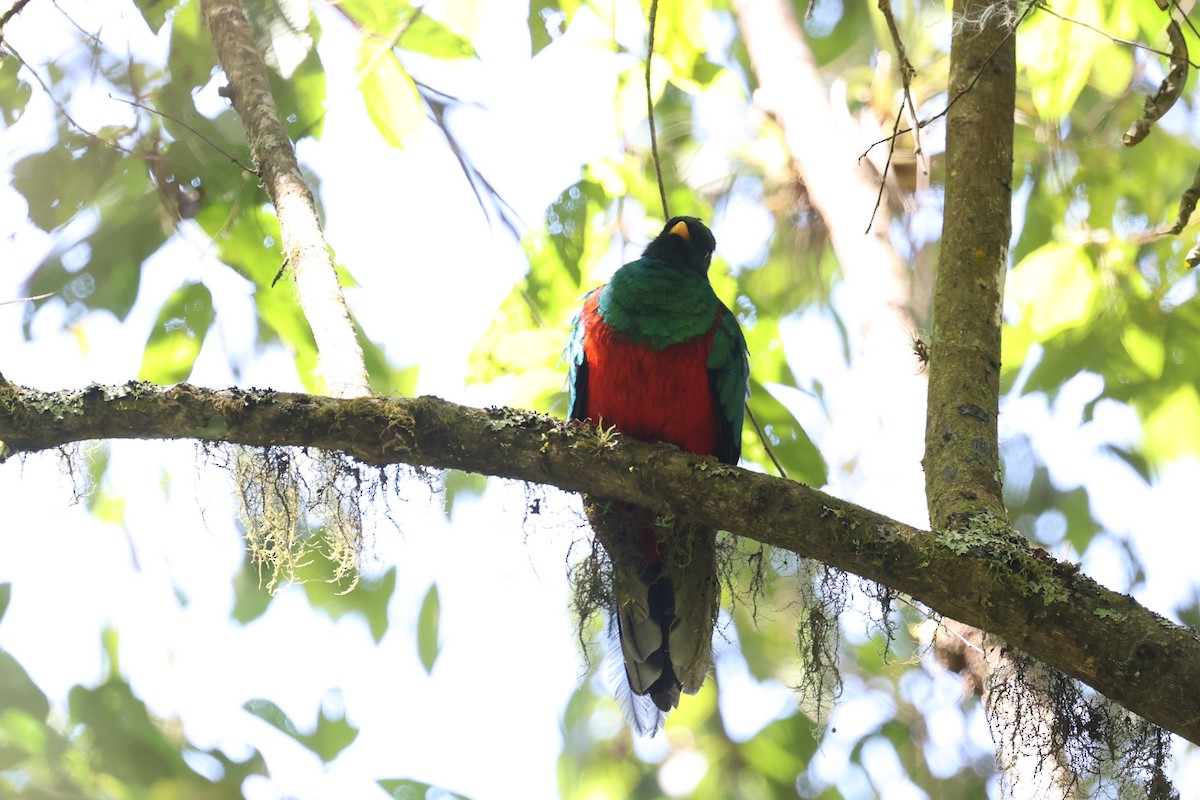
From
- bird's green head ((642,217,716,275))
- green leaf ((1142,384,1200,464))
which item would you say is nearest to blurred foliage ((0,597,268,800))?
bird's green head ((642,217,716,275))

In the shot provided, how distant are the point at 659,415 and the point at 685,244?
892 mm

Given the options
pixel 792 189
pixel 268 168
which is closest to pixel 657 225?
pixel 792 189

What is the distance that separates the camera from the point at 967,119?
10.1ft

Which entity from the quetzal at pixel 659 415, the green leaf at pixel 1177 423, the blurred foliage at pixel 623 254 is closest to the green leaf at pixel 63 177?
the blurred foliage at pixel 623 254

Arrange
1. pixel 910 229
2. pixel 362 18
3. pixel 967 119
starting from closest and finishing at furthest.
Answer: pixel 967 119, pixel 362 18, pixel 910 229

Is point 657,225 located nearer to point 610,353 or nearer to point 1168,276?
point 610,353

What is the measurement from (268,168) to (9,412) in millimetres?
1302

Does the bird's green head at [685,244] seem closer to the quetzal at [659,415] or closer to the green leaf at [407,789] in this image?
the quetzal at [659,415]

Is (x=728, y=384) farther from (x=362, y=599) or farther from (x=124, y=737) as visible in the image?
(x=124, y=737)

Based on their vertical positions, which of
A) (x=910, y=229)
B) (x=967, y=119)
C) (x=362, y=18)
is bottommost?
(x=967, y=119)

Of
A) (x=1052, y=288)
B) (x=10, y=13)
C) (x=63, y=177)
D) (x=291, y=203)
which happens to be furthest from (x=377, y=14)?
(x=1052, y=288)

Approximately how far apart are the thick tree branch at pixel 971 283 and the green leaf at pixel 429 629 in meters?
2.18

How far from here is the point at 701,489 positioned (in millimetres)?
2350

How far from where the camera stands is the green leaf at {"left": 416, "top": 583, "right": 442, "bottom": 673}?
4.02 m
